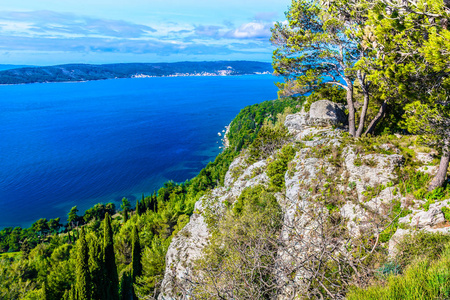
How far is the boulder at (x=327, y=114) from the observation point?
17.4m

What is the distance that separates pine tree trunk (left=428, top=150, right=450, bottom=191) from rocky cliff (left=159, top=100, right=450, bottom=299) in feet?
2.38

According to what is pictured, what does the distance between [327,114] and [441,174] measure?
29.9 feet

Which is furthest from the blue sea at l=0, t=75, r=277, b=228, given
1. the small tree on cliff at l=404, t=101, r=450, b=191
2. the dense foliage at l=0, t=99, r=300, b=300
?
the small tree on cliff at l=404, t=101, r=450, b=191

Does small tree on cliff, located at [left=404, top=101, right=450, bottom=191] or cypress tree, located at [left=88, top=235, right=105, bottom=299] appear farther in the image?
cypress tree, located at [left=88, top=235, right=105, bottom=299]


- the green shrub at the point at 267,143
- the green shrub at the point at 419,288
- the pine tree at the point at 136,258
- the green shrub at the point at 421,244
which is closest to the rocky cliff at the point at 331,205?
the green shrub at the point at 421,244

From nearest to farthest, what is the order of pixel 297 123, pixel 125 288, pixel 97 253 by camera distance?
pixel 297 123 → pixel 97 253 → pixel 125 288

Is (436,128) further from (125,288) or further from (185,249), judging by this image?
(125,288)

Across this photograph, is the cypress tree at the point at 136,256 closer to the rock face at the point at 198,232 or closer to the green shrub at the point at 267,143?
the rock face at the point at 198,232

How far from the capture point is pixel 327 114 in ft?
57.6

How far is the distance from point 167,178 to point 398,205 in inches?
2453

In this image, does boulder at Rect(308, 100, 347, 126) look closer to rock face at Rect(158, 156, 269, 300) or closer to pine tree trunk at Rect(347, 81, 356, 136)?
pine tree trunk at Rect(347, 81, 356, 136)

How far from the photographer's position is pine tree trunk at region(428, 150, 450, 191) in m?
8.88

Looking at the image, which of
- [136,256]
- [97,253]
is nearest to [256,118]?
[136,256]

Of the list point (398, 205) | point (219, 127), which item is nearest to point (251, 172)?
point (398, 205)
